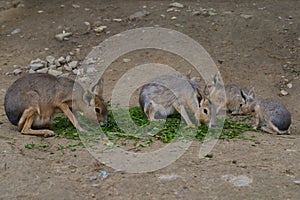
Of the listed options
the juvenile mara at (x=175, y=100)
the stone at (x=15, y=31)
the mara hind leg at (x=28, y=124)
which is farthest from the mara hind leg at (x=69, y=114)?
the stone at (x=15, y=31)

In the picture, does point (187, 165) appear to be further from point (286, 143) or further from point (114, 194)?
point (286, 143)

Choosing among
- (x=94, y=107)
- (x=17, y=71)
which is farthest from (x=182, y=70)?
(x=17, y=71)

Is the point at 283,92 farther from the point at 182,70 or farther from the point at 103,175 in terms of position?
the point at 103,175

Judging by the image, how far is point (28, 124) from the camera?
515 centimetres

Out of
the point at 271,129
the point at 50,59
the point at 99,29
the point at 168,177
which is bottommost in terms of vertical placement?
the point at 50,59

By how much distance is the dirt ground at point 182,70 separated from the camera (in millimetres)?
3863

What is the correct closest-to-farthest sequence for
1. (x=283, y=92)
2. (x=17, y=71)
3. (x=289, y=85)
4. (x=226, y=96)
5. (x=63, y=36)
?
(x=226, y=96)
(x=283, y=92)
(x=289, y=85)
(x=17, y=71)
(x=63, y=36)

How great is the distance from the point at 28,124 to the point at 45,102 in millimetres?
290

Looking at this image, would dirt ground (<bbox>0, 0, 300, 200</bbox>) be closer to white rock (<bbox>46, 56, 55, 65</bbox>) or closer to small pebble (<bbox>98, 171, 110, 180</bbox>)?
small pebble (<bbox>98, 171, 110, 180</bbox>)

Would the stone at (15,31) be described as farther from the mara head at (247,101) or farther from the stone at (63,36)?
the mara head at (247,101)

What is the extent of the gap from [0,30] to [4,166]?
539 centimetres

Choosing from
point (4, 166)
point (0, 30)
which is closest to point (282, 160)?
point (4, 166)

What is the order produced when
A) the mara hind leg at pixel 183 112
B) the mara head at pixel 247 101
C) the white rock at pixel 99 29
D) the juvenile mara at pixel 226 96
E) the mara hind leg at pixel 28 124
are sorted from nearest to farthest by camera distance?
1. the mara hind leg at pixel 28 124
2. the mara hind leg at pixel 183 112
3. the mara head at pixel 247 101
4. the juvenile mara at pixel 226 96
5. the white rock at pixel 99 29

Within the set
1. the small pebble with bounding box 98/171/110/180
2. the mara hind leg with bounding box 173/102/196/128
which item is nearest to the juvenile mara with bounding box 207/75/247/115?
the mara hind leg with bounding box 173/102/196/128
